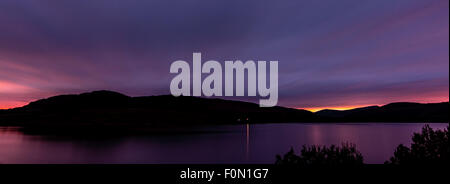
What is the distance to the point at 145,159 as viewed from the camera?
6397cm
